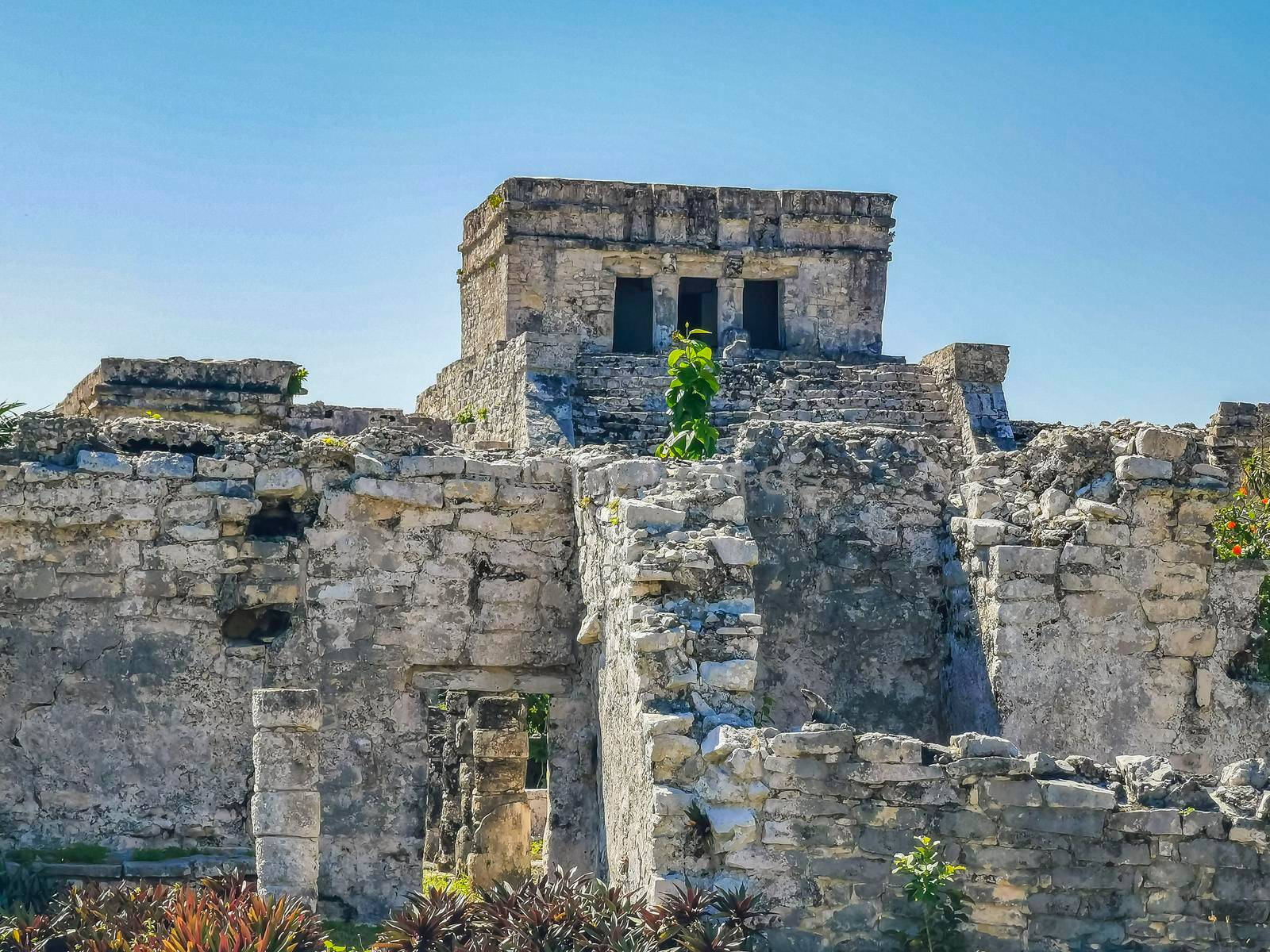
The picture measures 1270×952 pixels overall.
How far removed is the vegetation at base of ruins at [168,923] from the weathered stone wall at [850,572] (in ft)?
11.4

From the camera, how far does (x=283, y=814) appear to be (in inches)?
363

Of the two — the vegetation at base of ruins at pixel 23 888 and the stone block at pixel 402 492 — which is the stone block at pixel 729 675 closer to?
the stone block at pixel 402 492

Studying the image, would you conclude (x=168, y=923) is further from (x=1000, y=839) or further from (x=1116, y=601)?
(x=1116, y=601)

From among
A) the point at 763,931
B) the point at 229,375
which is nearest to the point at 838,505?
the point at 763,931

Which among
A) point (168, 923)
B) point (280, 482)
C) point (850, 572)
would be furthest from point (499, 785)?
point (168, 923)

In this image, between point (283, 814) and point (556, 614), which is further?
point (556, 614)

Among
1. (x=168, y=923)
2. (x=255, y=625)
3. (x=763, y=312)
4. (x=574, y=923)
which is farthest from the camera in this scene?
(x=763, y=312)

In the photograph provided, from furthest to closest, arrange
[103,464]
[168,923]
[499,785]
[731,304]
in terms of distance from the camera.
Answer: [731,304], [499,785], [103,464], [168,923]

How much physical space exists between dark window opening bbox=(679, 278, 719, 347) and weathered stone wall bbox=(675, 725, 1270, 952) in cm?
1400

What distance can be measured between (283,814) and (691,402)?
435 centimetres

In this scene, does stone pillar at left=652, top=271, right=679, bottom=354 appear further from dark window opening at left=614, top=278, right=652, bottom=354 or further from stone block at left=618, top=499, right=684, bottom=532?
stone block at left=618, top=499, right=684, bottom=532

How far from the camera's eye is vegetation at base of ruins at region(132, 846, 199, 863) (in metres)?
10.3

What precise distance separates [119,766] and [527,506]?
9.61ft

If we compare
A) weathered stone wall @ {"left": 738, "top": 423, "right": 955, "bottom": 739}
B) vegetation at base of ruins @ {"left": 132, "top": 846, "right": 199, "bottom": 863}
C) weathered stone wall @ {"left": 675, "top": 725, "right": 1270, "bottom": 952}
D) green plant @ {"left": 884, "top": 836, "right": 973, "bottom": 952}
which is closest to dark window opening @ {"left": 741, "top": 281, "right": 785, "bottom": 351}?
weathered stone wall @ {"left": 738, "top": 423, "right": 955, "bottom": 739}
